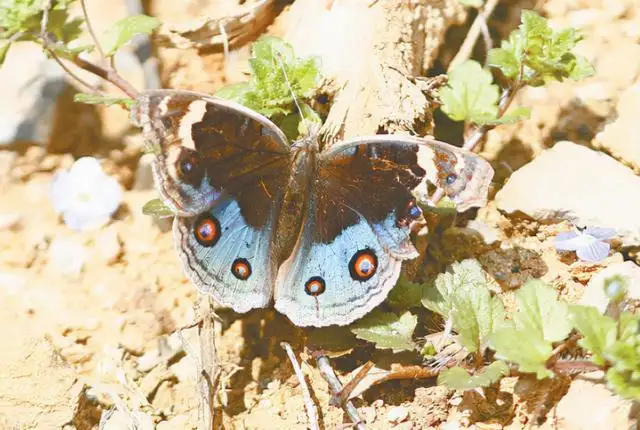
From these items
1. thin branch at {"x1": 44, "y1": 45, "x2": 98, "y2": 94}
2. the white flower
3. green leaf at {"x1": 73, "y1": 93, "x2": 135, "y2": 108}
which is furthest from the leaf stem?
the white flower

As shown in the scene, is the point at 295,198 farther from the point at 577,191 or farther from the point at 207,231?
the point at 577,191

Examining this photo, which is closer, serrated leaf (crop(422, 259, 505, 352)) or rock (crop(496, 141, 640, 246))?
serrated leaf (crop(422, 259, 505, 352))

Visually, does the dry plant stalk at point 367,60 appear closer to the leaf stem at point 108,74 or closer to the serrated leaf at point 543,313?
the leaf stem at point 108,74

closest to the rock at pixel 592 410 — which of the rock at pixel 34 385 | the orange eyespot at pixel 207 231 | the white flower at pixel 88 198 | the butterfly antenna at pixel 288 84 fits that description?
the orange eyespot at pixel 207 231

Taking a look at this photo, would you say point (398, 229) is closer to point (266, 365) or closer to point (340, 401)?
point (340, 401)

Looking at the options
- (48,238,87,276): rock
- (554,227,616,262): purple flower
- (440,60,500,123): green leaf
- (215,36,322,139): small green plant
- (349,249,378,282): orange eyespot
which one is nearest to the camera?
(349,249,378,282): orange eyespot

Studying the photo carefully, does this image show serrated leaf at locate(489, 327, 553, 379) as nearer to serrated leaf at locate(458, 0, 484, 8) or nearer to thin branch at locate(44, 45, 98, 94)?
serrated leaf at locate(458, 0, 484, 8)

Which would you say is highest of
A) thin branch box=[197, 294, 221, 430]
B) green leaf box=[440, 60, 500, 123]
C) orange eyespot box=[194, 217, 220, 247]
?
green leaf box=[440, 60, 500, 123]

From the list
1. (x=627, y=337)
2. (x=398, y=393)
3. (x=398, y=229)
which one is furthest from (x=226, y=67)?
(x=627, y=337)
